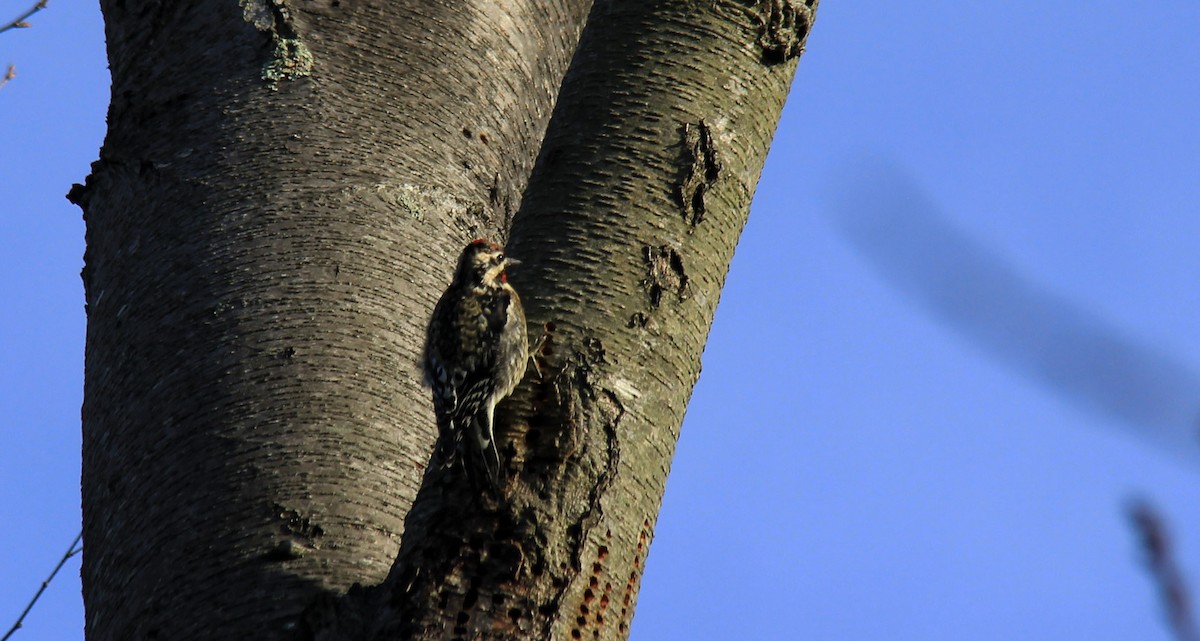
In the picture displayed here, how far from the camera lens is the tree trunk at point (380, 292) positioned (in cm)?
251

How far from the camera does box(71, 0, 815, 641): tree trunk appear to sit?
8.22 feet

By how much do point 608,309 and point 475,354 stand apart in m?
1.18

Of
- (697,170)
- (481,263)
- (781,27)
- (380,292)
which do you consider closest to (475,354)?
(481,263)

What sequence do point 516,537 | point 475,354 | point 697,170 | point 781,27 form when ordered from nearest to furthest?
point 516,537
point 697,170
point 781,27
point 475,354

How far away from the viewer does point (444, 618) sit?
2.32m

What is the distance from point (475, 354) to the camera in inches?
149

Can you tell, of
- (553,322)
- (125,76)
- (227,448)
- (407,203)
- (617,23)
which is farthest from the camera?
(125,76)

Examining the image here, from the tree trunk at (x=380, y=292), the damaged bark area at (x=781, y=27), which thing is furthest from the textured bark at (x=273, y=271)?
the damaged bark area at (x=781, y=27)

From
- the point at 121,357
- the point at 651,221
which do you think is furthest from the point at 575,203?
the point at 121,357

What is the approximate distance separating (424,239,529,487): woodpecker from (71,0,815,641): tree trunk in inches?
2.3

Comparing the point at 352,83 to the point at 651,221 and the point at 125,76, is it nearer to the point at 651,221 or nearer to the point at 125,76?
the point at 125,76

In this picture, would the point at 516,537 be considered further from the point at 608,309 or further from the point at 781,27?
the point at 781,27

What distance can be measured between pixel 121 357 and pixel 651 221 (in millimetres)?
1343

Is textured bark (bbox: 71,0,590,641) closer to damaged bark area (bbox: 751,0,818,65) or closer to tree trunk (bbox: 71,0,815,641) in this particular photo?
A: tree trunk (bbox: 71,0,815,641)
